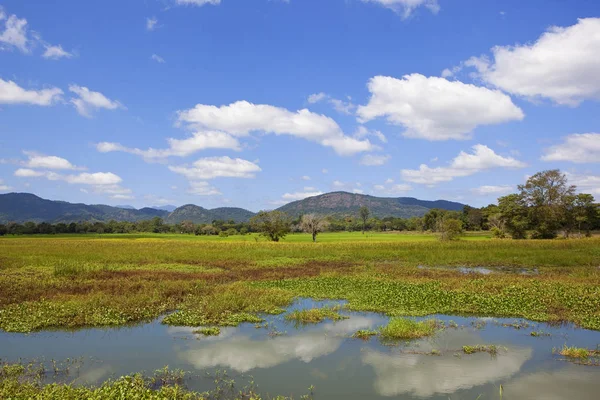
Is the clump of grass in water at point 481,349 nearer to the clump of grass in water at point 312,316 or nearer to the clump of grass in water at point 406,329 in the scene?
the clump of grass in water at point 406,329

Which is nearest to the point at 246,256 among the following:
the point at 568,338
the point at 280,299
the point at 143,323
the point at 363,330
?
the point at 280,299

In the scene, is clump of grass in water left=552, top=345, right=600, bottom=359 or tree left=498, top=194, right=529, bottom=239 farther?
tree left=498, top=194, right=529, bottom=239

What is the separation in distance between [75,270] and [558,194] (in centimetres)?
9663

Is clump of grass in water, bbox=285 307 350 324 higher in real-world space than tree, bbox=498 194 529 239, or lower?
lower

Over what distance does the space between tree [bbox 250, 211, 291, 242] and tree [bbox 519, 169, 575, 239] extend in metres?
56.3

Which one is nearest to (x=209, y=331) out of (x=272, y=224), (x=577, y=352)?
(x=577, y=352)

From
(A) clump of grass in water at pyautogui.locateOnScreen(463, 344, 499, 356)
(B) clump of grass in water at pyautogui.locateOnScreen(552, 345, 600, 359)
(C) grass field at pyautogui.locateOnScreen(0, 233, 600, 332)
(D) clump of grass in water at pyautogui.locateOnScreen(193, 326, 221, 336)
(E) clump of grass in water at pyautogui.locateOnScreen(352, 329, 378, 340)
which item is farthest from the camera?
(C) grass field at pyautogui.locateOnScreen(0, 233, 600, 332)

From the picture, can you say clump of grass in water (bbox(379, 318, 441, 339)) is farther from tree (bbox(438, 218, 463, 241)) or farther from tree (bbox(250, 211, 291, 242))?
tree (bbox(438, 218, 463, 241))

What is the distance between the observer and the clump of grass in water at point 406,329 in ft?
51.1

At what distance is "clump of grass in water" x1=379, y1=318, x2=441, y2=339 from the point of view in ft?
51.1

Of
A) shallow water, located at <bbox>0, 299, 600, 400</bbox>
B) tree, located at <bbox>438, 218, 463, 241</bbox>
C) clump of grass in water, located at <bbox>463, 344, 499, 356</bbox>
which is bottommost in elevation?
shallow water, located at <bbox>0, 299, 600, 400</bbox>

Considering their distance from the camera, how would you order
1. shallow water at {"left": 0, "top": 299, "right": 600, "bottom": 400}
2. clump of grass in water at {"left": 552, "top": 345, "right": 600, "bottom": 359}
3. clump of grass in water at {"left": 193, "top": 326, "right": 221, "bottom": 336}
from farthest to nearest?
clump of grass in water at {"left": 193, "top": 326, "right": 221, "bottom": 336}, clump of grass in water at {"left": 552, "top": 345, "right": 600, "bottom": 359}, shallow water at {"left": 0, "top": 299, "right": 600, "bottom": 400}

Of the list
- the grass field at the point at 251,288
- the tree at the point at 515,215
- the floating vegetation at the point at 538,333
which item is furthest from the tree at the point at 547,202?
the floating vegetation at the point at 538,333

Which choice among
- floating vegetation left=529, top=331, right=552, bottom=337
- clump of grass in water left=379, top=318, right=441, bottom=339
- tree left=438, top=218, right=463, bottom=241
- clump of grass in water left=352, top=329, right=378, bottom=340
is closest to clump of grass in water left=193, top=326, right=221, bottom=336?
clump of grass in water left=352, top=329, right=378, bottom=340
